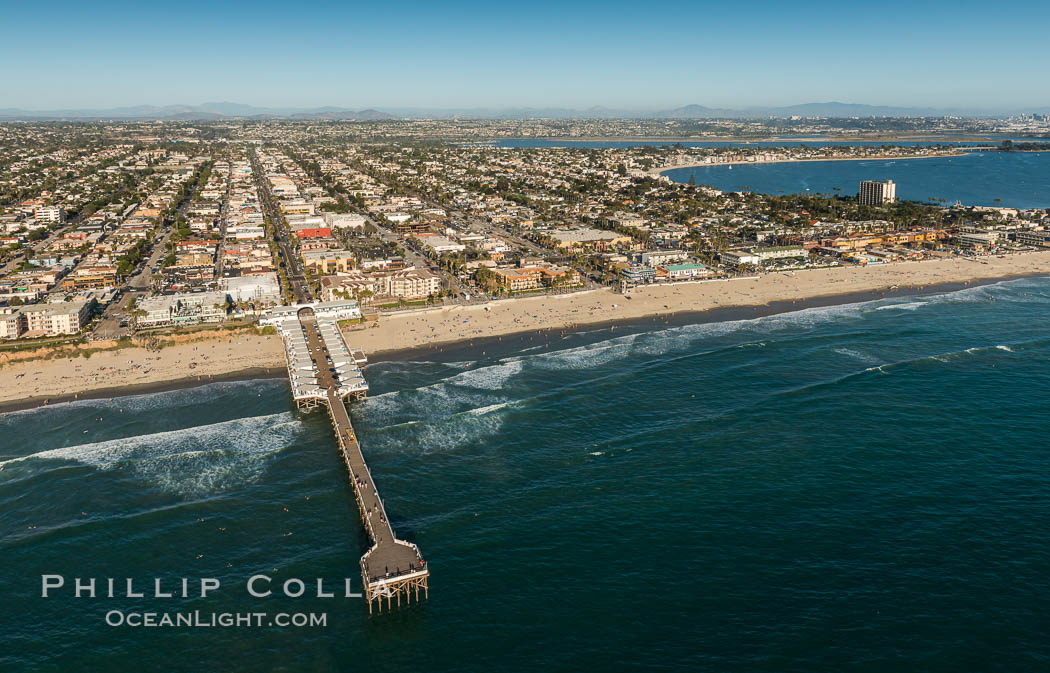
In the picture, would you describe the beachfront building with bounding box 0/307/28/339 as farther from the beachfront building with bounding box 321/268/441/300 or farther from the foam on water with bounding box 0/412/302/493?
the beachfront building with bounding box 321/268/441/300

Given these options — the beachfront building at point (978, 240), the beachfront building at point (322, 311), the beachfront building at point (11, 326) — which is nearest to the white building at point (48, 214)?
the beachfront building at point (11, 326)

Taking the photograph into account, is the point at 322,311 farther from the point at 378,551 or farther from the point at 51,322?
the point at 378,551

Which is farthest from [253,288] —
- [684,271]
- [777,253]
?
[777,253]

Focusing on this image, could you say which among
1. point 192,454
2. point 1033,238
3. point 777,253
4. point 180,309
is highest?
point 1033,238

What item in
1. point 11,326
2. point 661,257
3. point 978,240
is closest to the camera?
point 11,326

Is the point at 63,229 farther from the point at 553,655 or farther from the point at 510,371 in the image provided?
the point at 553,655

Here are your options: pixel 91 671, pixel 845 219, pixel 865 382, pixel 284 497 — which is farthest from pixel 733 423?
pixel 845 219

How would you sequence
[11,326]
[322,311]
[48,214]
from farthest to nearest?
[48,214]
[322,311]
[11,326]

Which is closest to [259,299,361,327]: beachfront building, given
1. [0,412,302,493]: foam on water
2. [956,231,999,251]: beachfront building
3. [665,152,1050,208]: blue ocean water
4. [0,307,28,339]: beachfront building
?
[0,307,28,339]: beachfront building
